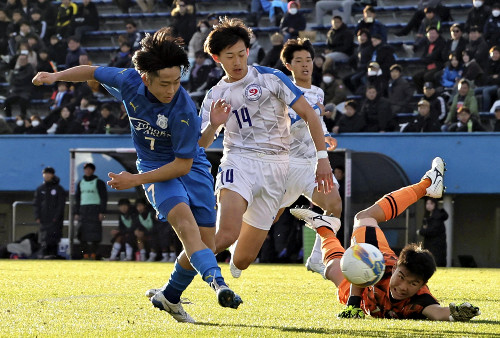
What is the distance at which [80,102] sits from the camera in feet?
68.5

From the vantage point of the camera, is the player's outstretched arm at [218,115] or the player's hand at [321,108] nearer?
the player's outstretched arm at [218,115]

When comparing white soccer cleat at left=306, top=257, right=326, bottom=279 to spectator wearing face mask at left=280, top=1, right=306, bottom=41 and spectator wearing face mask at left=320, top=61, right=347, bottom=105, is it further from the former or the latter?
spectator wearing face mask at left=280, top=1, right=306, bottom=41

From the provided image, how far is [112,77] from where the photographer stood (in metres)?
6.55

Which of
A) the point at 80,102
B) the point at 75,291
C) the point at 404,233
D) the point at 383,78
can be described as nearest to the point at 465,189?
the point at 404,233

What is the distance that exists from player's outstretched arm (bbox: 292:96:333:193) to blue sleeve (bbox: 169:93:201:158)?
3.69 feet

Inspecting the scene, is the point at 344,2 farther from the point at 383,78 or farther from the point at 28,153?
the point at 28,153

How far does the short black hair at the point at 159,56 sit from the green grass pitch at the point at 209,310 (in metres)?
1.69

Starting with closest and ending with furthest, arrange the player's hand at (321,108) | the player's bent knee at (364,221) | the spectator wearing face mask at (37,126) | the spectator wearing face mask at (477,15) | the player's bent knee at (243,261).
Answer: the player's bent knee at (364,221) < the player's bent knee at (243,261) < the player's hand at (321,108) < the spectator wearing face mask at (477,15) < the spectator wearing face mask at (37,126)

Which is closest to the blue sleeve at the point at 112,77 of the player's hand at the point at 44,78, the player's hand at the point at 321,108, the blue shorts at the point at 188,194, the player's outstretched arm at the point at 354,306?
the player's hand at the point at 44,78

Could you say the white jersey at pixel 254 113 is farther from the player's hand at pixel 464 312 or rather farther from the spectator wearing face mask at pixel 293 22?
the spectator wearing face mask at pixel 293 22

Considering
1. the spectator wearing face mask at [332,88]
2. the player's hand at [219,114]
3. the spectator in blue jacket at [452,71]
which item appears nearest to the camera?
the player's hand at [219,114]

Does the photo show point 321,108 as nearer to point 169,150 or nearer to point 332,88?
point 169,150


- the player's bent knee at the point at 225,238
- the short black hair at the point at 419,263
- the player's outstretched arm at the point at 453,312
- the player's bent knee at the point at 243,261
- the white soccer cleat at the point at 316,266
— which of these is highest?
the short black hair at the point at 419,263

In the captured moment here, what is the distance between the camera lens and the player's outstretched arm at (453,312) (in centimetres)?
624
